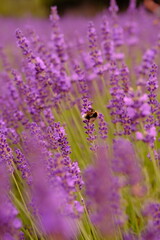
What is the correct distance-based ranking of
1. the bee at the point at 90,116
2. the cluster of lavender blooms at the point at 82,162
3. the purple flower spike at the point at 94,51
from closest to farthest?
the cluster of lavender blooms at the point at 82,162 < the bee at the point at 90,116 < the purple flower spike at the point at 94,51

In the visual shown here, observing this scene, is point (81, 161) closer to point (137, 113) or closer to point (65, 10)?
point (137, 113)

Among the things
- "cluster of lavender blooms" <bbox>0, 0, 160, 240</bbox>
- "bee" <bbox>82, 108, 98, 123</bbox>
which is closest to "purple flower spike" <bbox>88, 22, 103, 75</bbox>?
"cluster of lavender blooms" <bbox>0, 0, 160, 240</bbox>

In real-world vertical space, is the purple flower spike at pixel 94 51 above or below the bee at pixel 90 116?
above

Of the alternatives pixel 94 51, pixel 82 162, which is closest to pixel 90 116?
pixel 82 162

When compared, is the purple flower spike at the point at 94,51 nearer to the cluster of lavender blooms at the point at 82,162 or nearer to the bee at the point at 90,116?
the cluster of lavender blooms at the point at 82,162

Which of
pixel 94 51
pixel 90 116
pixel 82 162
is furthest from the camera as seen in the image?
pixel 94 51

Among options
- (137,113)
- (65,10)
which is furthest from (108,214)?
(65,10)

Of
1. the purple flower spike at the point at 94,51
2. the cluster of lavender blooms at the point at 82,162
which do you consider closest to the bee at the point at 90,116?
the cluster of lavender blooms at the point at 82,162

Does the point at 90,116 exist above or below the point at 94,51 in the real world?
below

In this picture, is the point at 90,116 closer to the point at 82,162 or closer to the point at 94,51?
the point at 82,162

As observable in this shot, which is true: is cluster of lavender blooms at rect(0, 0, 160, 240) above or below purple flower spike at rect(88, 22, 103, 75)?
below

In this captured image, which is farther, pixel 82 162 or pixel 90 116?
pixel 82 162

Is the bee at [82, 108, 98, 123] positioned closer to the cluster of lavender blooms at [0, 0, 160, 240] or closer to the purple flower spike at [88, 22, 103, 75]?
the cluster of lavender blooms at [0, 0, 160, 240]
